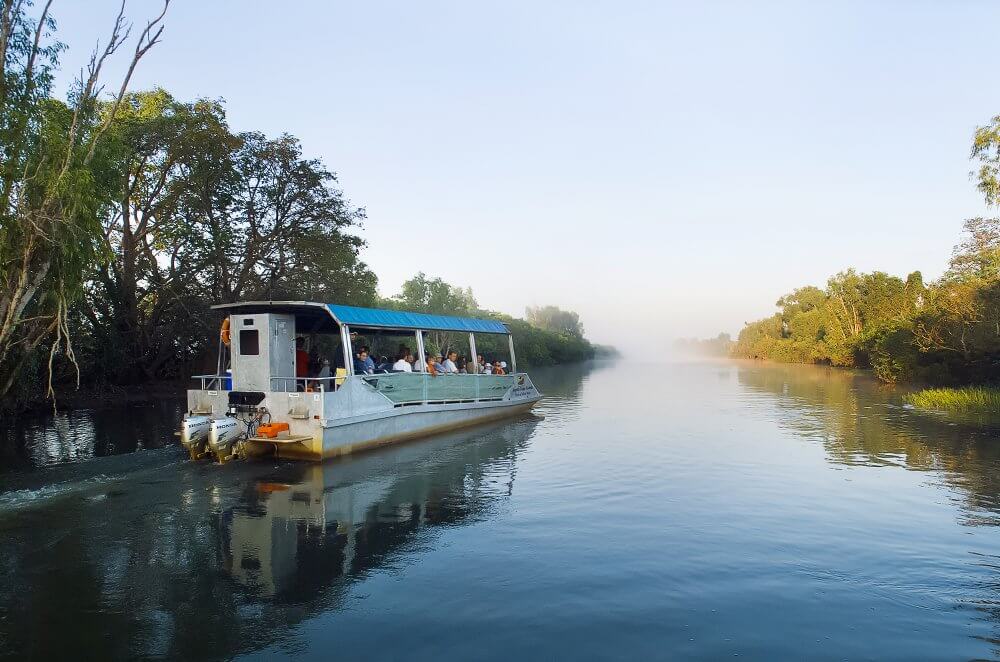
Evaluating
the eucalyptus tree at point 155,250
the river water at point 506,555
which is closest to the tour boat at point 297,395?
the river water at point 506,555

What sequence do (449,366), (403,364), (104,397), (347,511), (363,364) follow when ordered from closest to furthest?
(347,511), (363,364), (403,364), (449,366), (104,397)

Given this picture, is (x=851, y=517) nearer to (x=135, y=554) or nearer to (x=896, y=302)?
(x=135, y=554)

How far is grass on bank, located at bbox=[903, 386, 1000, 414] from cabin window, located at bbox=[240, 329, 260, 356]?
2307 cm

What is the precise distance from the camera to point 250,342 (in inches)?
564

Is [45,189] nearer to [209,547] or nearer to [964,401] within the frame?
[209,547]

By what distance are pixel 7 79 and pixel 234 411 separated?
25.9ft

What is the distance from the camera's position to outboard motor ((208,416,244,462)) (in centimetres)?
1297

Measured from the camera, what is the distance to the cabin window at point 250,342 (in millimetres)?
14242

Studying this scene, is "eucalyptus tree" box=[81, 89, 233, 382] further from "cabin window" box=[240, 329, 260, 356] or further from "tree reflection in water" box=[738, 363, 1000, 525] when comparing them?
"tree reflection in water" box=[738, 363, 1000, 525]

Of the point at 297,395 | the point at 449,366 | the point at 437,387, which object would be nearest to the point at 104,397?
the point at 449,366

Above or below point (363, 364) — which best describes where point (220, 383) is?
below

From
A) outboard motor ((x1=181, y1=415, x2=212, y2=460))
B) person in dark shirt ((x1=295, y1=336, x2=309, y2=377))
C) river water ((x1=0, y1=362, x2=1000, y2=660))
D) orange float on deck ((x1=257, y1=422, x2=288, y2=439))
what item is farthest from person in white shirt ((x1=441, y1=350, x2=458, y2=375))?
outboard motor ((x1=181, y1=415, x2=212, y2=460))

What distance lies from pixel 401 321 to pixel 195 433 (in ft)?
18.7

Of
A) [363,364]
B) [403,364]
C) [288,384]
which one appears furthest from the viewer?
[403,364]
